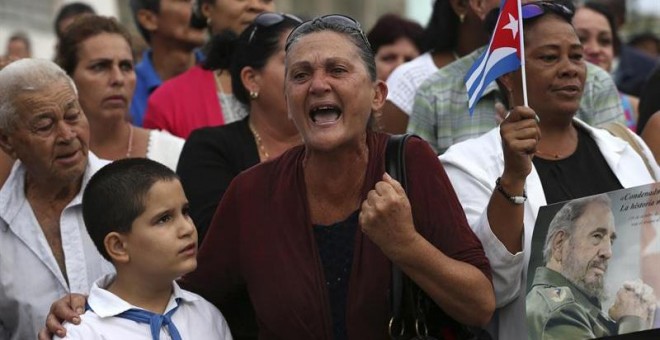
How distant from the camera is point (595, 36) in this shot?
968 cm

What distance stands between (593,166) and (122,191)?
1.91 meters

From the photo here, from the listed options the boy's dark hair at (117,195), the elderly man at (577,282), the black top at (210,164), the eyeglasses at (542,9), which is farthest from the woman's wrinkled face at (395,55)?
the elderly man at (577,282)

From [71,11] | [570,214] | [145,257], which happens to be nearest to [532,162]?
[570,214]

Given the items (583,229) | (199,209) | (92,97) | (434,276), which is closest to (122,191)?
(199,209)

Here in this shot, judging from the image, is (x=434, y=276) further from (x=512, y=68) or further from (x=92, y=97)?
(x=92, y=97)

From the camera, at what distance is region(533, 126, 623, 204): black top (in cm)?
587

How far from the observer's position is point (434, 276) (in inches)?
198

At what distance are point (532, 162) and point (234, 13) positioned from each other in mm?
2909

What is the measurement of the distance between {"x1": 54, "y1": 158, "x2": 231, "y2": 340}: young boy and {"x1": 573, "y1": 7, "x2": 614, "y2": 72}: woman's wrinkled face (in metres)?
4.61

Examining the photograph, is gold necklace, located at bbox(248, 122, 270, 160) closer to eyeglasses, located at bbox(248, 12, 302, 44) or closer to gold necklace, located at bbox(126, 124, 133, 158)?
eyeglasses, located at bbox(248, 12, 302, 44)

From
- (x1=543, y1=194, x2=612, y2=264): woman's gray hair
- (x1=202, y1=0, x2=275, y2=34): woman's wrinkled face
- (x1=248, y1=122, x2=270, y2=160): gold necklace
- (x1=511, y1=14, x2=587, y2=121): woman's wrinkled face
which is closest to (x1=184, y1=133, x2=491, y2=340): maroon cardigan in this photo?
(x1=543, y1=194, x2=612, y2=264): woman's gray hair

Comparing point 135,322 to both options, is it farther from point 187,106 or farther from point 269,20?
point 187,106

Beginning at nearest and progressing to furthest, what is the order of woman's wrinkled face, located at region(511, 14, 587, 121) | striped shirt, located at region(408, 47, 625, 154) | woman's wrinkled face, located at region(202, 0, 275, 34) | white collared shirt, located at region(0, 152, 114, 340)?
white collared shirt, located at region(0, 152, 114, 340)
woman's wrinkled face, located at region(511, 14, 587, 121)
striped shirt, located at region(408, 47, 625, 154)
woman's wrinkled face, located at region(202, 0, 275, 34)

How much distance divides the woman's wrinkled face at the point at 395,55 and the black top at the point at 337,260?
13.5 feet
